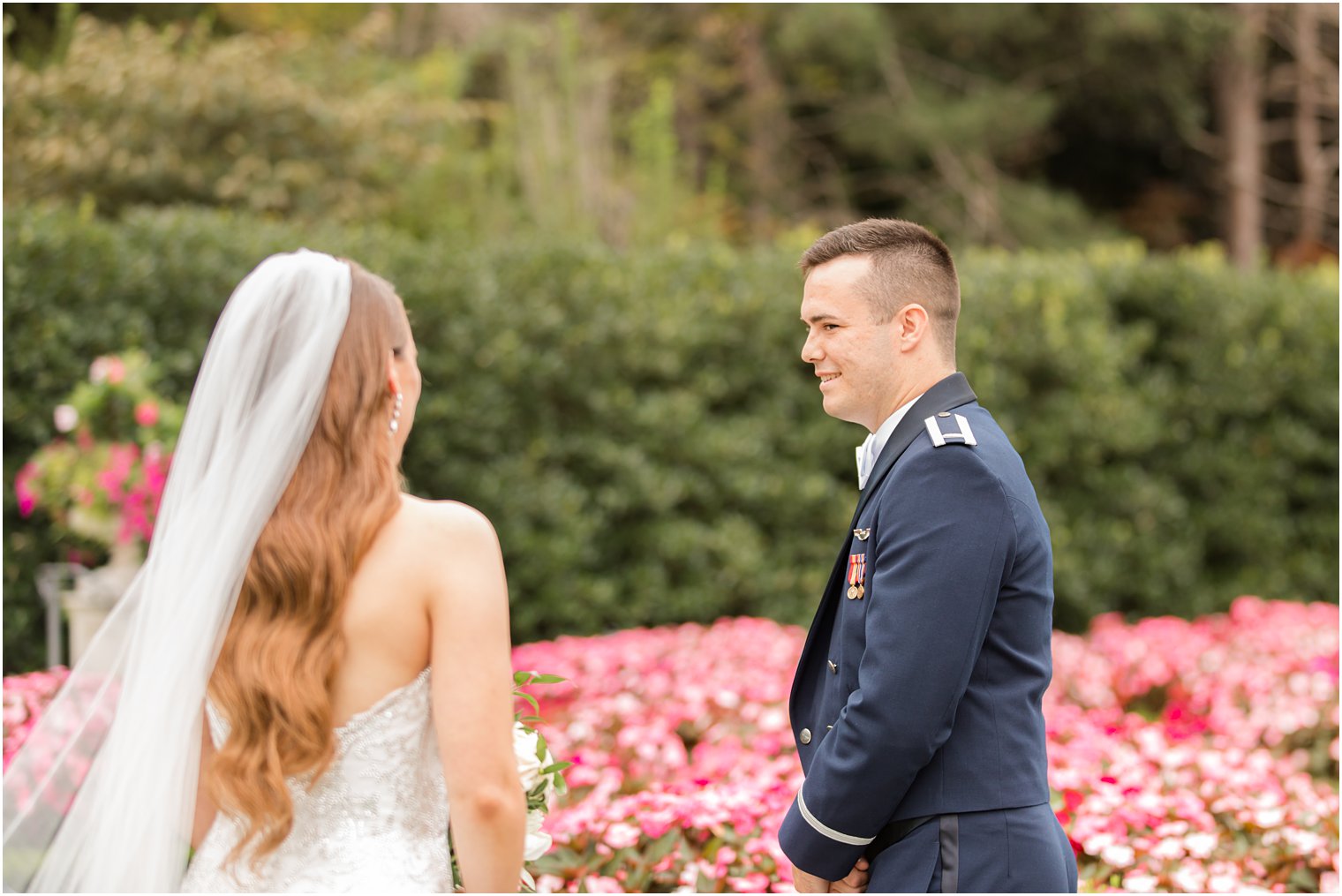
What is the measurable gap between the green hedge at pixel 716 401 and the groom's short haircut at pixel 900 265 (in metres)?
5.10

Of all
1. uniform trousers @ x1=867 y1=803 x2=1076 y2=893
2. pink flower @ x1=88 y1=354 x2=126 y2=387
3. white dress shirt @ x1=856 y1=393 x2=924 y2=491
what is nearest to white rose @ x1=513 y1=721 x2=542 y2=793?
uniform trousers @ x1=867 y1=803 x2=1076 y2=893

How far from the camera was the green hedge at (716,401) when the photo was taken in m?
6.39

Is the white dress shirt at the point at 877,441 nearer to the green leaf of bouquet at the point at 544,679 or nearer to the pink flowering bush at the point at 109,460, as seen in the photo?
the green leaf of bouquet at the point at 544,679

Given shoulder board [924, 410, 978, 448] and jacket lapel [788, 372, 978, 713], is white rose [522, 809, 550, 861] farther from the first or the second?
shoulder board [924, 410, 978, 448]

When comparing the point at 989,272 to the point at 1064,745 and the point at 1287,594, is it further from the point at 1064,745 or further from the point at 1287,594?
the point at 1064,745

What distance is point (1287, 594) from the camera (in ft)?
31.3

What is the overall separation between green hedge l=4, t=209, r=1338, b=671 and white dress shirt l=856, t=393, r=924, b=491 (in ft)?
16.4

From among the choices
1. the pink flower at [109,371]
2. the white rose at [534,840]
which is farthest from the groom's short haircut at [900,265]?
the pink flower at [109,371]

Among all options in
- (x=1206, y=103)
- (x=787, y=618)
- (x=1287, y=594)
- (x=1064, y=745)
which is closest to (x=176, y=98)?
(x=787, y=618)

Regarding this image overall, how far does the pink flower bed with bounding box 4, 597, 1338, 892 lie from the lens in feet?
11.3

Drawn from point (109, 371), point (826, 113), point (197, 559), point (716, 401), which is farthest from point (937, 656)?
point (826, 113)

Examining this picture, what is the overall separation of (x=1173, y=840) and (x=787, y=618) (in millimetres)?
4610

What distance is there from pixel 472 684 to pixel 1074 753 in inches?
129

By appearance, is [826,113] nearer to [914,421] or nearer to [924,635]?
[914,421]
